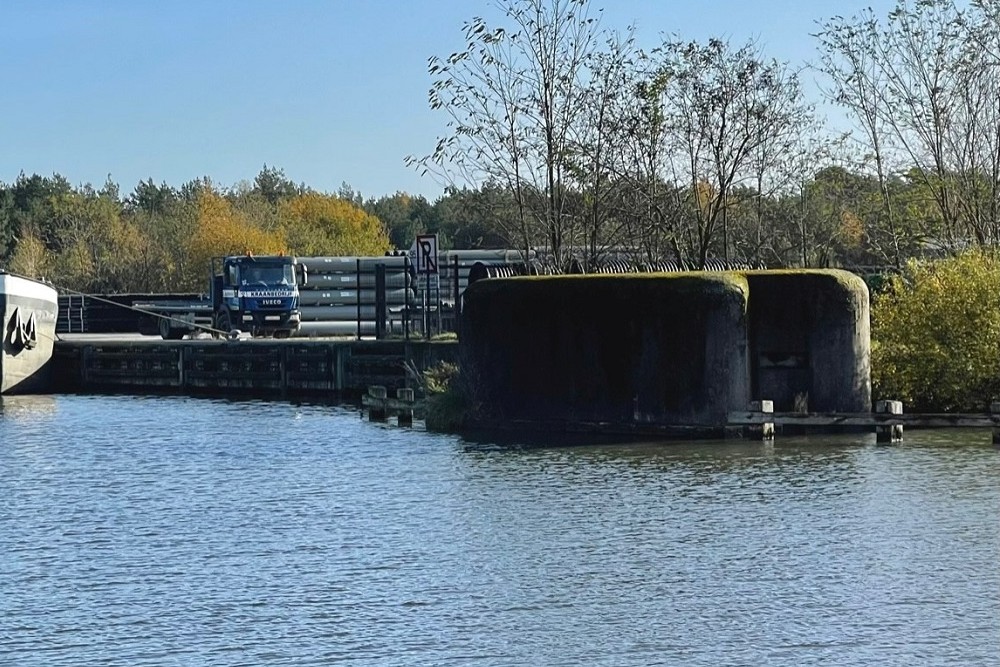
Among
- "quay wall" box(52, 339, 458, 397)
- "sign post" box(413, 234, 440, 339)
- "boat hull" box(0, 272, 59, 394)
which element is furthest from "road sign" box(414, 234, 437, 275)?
"boat hull" box(0, 272, 59, 394)

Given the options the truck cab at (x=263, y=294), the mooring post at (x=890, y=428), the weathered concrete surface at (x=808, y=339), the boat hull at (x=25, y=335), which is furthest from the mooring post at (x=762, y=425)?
the truck cab at (x=263, y=294)

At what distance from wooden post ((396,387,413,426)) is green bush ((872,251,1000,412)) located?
298 inches

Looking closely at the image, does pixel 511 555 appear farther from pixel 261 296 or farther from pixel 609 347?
pixel 261 296

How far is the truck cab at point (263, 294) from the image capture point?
52.1m

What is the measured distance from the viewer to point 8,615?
45.5ft

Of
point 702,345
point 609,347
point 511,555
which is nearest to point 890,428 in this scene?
point 702,345

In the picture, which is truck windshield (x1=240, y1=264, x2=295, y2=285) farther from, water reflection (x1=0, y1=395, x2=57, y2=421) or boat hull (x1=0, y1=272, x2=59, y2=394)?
water reflection (x1=0, y1=395, x2=57, y2=421)

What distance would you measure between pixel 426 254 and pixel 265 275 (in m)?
19.4

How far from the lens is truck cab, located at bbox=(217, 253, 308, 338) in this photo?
5206cm

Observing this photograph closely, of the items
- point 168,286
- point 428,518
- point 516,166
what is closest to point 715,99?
point 516,166

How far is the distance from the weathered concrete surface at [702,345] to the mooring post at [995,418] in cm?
210

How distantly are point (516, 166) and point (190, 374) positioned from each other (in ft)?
35.3

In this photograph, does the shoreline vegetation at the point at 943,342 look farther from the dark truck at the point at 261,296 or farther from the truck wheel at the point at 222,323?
the truck wheel at the point at 222,323

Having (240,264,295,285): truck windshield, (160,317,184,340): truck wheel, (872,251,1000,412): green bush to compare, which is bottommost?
(872,251,1000,412): green bush
